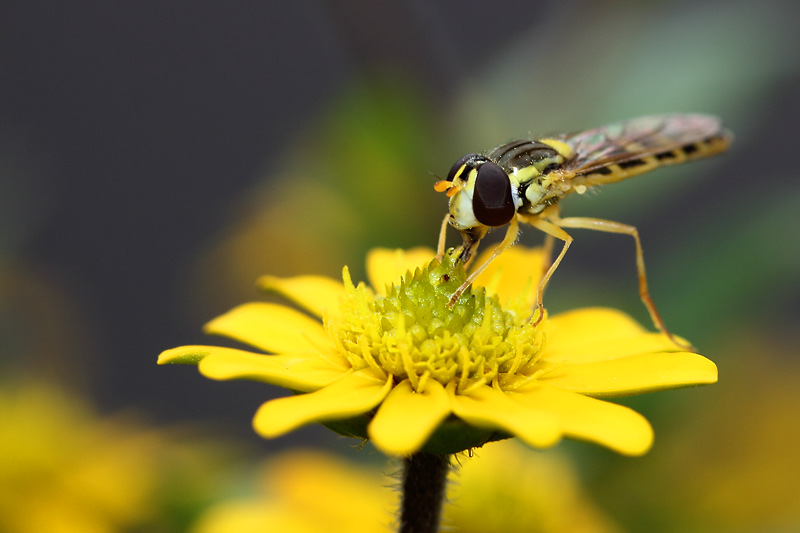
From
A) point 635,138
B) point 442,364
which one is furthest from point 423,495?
point 635,138

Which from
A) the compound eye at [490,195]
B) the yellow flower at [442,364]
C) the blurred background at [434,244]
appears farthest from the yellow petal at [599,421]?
the blurred background at [434,244]

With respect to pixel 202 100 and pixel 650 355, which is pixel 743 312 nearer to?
pixel 650 355

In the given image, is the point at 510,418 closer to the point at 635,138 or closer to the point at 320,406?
the point at 320,406

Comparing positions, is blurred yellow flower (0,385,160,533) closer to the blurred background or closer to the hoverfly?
the blurred background

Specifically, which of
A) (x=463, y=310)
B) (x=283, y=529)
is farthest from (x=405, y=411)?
(x=283, y=529)

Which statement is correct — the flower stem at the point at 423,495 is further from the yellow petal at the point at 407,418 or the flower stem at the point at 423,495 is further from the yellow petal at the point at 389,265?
the yellow petal at the point at 389,265
